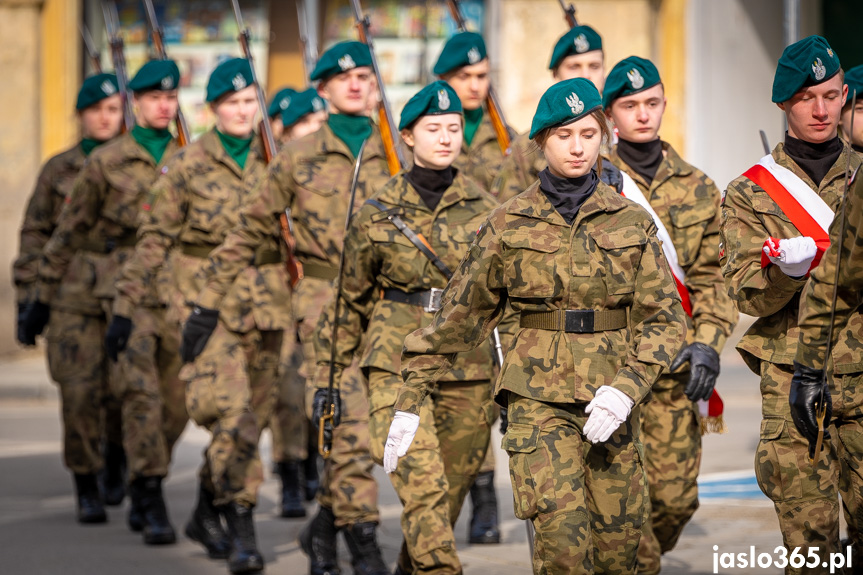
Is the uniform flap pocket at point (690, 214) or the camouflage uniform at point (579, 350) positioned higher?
the uniform flap pocket at point (690, 214)

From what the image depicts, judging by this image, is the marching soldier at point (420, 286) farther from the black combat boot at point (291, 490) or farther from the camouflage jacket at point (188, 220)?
the black combat boot at point (291, 490)

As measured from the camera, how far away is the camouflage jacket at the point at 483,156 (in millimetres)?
8453

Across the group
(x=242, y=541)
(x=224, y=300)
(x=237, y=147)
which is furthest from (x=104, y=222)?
(x=242, y=541)

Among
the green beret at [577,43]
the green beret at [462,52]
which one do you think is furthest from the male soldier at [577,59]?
the green beret at [462,52]

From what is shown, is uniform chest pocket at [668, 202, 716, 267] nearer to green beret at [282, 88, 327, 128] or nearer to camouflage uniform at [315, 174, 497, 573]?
camouflage uniform at [315, 174, 497, 573]

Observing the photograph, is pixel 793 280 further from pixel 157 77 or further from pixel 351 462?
pixel 157 77

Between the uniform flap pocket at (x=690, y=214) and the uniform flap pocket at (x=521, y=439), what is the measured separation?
1691 millimetres

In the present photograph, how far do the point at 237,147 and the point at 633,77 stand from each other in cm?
290

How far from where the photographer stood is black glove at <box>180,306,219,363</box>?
7.61 meters

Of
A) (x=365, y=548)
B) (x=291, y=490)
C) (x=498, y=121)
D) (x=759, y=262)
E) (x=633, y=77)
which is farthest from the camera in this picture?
(x=291, y=490)

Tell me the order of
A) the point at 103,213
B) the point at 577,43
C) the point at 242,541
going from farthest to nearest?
1. the point at 103,213
2. the point at 577,43
3. the point at 242,541

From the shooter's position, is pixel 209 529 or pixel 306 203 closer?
pixel 306 203

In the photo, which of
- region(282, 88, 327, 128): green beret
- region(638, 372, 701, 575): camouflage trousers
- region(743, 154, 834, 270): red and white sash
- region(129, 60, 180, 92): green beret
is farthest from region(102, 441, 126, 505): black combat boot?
region(743, 154, 834, 270): red and white sash

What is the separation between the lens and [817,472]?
211 inches
